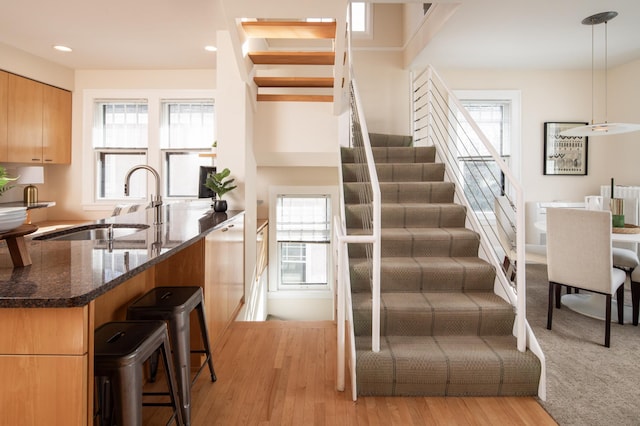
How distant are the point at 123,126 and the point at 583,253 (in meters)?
5.21

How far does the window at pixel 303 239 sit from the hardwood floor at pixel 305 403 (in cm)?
280

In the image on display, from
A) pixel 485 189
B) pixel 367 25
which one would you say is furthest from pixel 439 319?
pixel 367 25

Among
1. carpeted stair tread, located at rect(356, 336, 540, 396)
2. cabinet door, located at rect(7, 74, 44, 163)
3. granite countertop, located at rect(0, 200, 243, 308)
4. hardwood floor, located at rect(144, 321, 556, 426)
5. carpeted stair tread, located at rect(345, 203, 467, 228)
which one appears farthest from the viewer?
cabinet door, located at rect(7, 74, 44, 163)

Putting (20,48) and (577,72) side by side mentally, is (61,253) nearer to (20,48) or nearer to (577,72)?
(20,48)

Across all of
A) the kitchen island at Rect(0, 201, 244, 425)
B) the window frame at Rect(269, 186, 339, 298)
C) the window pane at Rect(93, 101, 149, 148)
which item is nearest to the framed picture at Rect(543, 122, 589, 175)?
the window frame at Rect(269, 186, 339, 298)

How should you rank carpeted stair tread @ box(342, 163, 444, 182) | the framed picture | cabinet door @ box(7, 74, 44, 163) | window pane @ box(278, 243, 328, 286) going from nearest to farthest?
carpeted stair tread @ box(342, 163, 444, 182)
cabinet door @ box(7, 74, 44, 163)
the framed picture
window pane @ box(278, 243, 328, 286)

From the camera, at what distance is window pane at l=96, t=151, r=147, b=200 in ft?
16.7

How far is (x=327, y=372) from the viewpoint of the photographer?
2.28m

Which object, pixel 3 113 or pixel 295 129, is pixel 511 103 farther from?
pixel 3 113

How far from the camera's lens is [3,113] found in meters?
3.95

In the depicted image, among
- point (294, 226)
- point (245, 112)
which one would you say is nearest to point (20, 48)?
point (245, 112)

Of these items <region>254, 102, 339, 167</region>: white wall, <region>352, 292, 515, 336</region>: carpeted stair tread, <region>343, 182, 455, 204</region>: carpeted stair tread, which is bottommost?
<region>352, 292, 515, 336</region>: carpeted stair tread

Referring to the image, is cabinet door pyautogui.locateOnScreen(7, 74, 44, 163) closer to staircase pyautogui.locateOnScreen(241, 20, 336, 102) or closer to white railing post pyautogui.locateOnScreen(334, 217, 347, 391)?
staircase pyautogui.locateOnScreen(241, 20, 336, 102)

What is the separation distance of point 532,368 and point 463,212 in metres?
1.41
